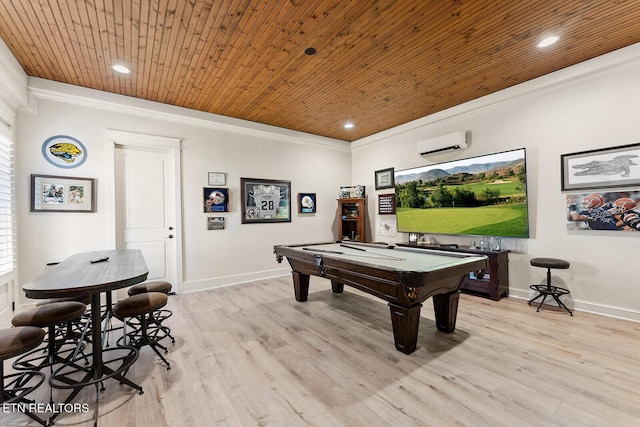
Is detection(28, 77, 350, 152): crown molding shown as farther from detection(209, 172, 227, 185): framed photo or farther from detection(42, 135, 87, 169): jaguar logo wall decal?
detection(209, 172, 227, 185): framed photo

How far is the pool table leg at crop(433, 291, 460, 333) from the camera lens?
9.28ft

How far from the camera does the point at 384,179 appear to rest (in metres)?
5.99

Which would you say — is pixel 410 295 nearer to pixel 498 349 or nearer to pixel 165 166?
pixel 498 349

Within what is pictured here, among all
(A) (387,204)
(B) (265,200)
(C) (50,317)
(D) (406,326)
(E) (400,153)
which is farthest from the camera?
(A) (387,204)

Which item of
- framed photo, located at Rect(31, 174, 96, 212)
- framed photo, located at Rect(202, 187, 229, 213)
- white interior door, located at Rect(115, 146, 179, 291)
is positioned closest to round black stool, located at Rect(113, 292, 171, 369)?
white interior door, located at Rect(115, 146, 179, 291)

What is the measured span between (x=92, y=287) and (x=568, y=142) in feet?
16.8

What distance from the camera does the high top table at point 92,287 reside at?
1.66 metres

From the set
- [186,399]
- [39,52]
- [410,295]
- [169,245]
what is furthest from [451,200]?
[39,52]

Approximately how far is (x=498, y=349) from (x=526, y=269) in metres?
1.97

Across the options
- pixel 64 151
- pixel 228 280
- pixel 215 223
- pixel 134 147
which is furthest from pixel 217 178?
pixel 64 151

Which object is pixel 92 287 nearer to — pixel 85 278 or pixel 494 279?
pixel 85 278

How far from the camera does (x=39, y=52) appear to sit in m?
2.93

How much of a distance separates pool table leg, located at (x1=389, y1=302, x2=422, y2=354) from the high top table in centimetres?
206

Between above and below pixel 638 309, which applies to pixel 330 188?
above
